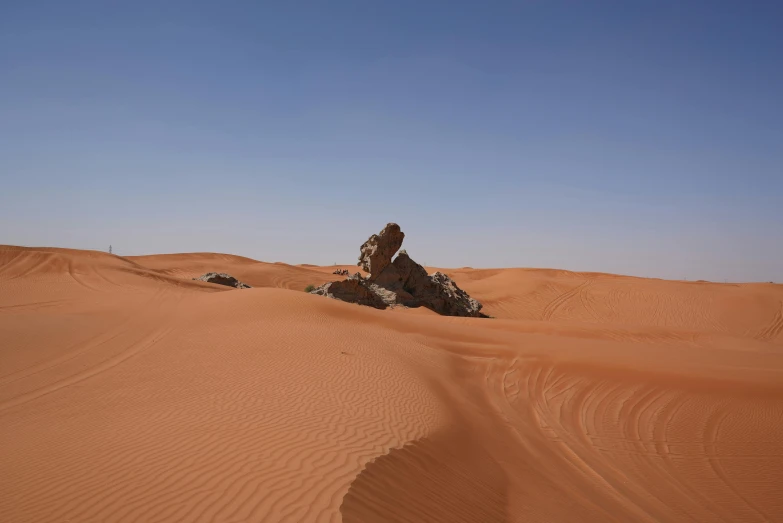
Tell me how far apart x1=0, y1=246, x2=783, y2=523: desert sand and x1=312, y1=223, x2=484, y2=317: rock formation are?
17.3ft

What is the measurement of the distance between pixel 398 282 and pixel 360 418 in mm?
15939

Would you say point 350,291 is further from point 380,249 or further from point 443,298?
point 443,298

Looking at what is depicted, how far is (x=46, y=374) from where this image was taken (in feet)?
30.1

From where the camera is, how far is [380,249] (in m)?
21.5

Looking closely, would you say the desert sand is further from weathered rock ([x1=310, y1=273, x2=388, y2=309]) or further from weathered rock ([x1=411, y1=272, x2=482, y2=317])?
weathered rock ([x1=411, y1=272, x2=482, y2=317])

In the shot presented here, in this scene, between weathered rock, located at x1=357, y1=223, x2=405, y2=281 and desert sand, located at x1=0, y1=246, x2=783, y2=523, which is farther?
weathered rock, located at x1=357, y1=223, x2=405, y2=281

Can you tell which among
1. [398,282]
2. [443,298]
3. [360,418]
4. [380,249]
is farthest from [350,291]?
[360,418]

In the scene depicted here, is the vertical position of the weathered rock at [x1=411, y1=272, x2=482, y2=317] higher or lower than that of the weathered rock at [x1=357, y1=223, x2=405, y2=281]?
lower

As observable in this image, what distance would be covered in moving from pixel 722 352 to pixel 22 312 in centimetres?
2281

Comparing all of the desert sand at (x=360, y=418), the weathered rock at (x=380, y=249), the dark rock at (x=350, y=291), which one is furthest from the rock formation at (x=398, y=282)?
the desert sand at (x=360, y=418)

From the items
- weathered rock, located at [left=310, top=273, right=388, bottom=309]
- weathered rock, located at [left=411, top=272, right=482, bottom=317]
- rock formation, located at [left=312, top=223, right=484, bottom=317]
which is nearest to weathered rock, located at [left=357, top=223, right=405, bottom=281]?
rock formation, located at [left=312, top=223, right=484, bottom=317]

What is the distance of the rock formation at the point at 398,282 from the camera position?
2141 cm

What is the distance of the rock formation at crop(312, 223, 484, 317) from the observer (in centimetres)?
2141

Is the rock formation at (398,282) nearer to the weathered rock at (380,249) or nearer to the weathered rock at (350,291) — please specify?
the weathered rock at (380,249)
